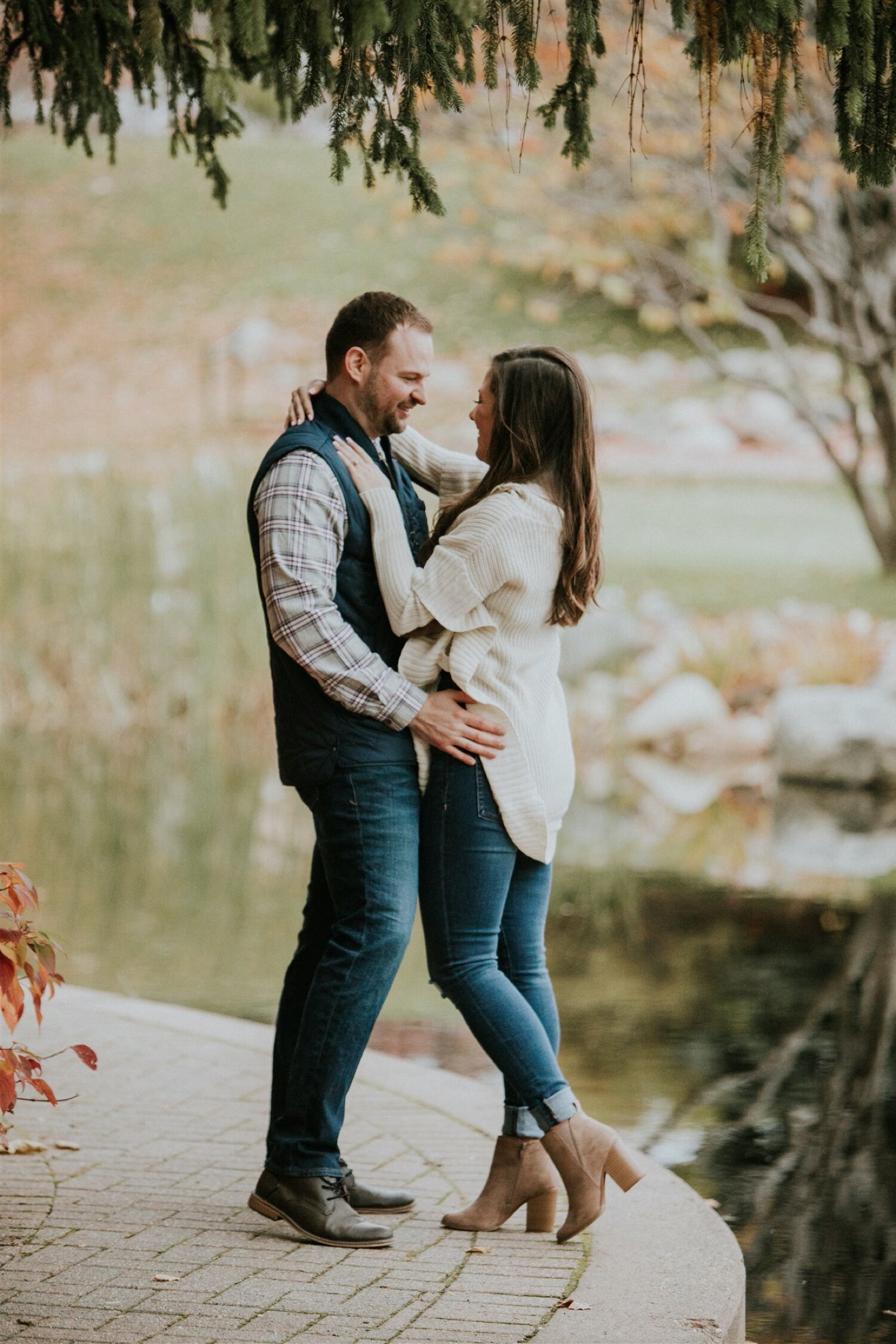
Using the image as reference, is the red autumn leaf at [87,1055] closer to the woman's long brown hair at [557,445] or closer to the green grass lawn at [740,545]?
the woman's long brown hair at [557,445]

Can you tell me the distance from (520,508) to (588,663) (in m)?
10.6

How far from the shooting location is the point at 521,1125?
3613mm

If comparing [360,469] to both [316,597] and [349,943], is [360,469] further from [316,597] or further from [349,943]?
[349,943]

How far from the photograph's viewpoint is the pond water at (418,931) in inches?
179

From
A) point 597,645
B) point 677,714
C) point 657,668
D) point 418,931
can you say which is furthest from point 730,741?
point 418,931

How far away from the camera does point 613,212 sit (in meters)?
16.3

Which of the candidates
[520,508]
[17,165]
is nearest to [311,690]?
[520,508]

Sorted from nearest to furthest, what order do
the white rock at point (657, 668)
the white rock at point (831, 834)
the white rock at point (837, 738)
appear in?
1. the white rock at point (831, 834)
2. the white rock at point (837, 738)
3. the white rock at point (657, 668)

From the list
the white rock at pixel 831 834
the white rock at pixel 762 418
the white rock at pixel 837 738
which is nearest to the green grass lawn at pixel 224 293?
the white rock at pixel 762 418

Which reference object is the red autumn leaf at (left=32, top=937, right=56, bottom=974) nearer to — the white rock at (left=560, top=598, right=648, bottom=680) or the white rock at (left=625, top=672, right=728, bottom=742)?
the white rock at (left=625, top=672, right=728, bottom=742)

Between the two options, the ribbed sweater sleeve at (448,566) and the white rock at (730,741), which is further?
the white rock at (730,741)

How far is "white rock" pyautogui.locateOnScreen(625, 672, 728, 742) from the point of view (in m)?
13.2

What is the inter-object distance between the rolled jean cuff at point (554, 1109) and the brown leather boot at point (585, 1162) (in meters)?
0.01

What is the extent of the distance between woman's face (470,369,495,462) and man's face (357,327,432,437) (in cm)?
12
